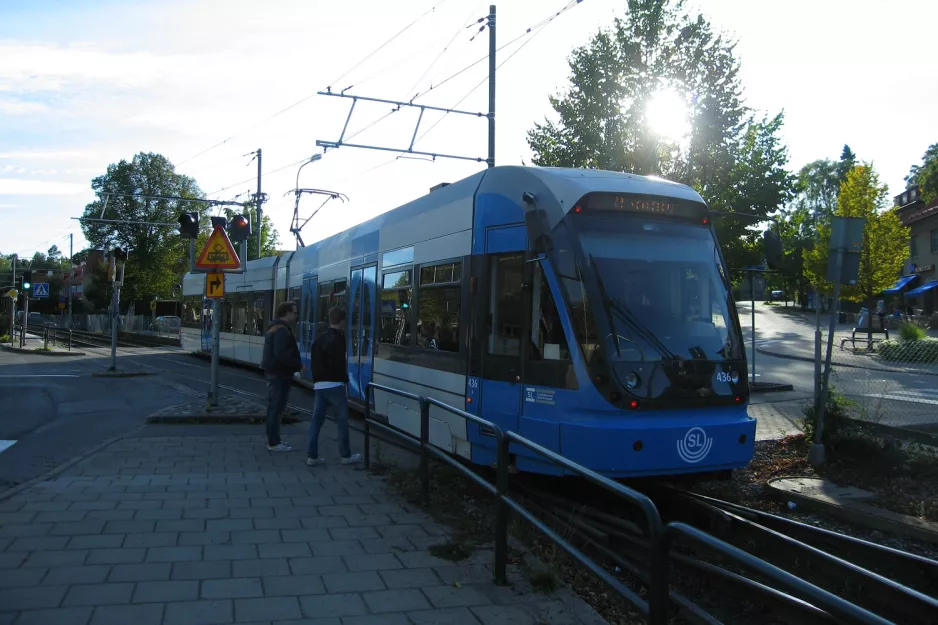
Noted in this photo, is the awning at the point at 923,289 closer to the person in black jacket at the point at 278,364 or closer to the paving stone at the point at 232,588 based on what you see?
the person in black jacket at the point at 278,364

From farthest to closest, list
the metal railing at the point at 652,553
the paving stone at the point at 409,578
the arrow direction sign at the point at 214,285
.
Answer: the arrow direction sign at the point at 214,285 → the paving stone at the point at 409,578 → the metal railing at the point at 652,553

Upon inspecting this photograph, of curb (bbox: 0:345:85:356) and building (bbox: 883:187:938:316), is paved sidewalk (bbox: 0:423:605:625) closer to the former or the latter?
curb (bbox: 0:345:85:356)

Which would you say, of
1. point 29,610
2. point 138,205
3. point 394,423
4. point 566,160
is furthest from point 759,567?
point 138,205

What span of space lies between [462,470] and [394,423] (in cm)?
300

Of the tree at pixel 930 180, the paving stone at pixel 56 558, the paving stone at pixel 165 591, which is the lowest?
the paving stone at pixel 56 558

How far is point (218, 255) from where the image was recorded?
11547 millimetres

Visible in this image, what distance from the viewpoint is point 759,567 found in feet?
8.49

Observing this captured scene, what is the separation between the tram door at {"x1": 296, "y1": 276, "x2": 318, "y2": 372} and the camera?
595 inches

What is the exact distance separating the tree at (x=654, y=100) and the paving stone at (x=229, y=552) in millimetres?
19920

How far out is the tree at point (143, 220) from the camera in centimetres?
7156

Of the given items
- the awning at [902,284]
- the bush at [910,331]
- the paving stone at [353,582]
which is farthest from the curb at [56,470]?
the awning at [902,284]

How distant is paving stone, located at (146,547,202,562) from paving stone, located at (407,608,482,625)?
167cm

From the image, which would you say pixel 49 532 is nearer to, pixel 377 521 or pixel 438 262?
pixel 377 521

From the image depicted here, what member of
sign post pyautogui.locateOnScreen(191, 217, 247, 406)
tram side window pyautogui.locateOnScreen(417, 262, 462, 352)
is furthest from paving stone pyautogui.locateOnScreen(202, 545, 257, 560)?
sign post pyautogui.locateOnScreen(191, 217, 247, 406)
